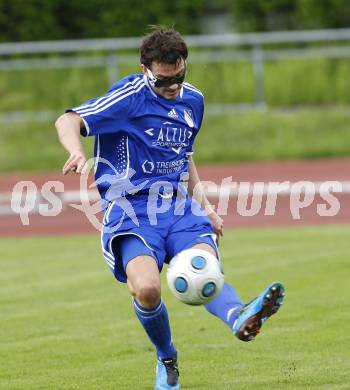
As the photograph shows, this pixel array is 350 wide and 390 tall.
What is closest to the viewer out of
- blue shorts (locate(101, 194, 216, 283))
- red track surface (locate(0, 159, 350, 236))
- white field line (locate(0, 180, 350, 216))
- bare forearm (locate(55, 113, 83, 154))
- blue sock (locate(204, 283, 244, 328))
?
bare forearm (locate(55, 113, 83, 154))

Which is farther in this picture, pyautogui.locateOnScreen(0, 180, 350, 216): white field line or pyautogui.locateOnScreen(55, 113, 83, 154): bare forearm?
pyautogui.locateOnScreen(0, 180, 350, 216): white field line

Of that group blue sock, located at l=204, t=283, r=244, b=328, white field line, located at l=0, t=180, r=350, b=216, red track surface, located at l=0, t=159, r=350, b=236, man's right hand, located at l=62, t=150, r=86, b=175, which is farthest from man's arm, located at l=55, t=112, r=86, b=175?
white field line, located at l=0, t=180, r=350, b=216

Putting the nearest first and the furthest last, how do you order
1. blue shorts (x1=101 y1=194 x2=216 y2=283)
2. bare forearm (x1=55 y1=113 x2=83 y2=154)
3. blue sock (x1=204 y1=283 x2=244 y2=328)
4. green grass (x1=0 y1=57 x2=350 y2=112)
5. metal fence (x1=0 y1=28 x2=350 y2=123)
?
bare forearm (x1=55 y1=113 x2=83 y2=154) < blue sock (x1=204 y1=283 x2=244 y2=328) < blue shorts (x1=101 y1=194 x2=216 y2=283) < metal fence (x1=0 y1=28 x2=350 y2=123) < green grass (x1=0 y1=57 x2=350 y2=112)

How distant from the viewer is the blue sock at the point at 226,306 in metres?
5.98

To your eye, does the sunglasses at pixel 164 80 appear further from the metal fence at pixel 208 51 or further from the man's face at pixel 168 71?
the metal fence at pixel 208 51

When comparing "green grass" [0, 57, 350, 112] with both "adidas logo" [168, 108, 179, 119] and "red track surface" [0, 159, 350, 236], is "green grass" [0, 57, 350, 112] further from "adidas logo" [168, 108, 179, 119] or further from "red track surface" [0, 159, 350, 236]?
"adidas logo" [168, 108, 179, 119]

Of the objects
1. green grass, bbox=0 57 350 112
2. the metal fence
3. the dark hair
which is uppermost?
the dark hair

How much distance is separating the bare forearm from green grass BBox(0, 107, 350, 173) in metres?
15.9

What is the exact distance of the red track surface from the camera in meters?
17.1

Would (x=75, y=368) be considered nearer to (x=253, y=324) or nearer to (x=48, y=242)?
(x=253, y=324)

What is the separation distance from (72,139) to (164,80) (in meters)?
0.74

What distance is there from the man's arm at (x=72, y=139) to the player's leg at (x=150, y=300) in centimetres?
71

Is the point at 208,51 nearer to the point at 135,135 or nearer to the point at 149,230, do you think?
the point at 135,135

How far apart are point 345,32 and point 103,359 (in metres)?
15.5
